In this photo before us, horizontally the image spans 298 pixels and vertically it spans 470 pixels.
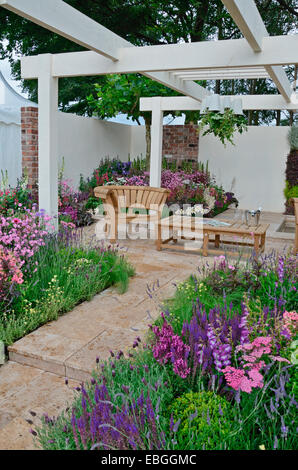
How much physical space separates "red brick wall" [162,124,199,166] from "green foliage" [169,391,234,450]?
9.72m

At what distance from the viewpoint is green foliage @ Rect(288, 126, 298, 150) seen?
10195mm

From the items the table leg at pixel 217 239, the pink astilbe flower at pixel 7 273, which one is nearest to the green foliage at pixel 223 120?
the table leg at pixel 217 239

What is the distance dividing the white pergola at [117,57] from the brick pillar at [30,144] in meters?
1.75

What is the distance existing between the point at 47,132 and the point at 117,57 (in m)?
1.31

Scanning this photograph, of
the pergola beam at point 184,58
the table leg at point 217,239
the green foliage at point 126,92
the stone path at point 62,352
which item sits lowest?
the stone path at point 62,352

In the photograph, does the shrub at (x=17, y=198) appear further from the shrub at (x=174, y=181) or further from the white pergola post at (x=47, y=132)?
the shrub at (x=174, y=181)

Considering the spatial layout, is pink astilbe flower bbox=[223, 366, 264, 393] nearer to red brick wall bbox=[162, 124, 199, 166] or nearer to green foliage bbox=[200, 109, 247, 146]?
green foliage bbox=[200, 109, 247, 146]

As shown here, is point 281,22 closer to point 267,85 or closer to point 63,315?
point 267,85

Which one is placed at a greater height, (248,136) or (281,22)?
(281,22)

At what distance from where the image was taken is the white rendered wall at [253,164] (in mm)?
10539

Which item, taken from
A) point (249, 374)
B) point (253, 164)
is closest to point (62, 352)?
point (249, 374)

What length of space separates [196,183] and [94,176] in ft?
7.86

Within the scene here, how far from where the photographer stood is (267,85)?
1836 centimetres

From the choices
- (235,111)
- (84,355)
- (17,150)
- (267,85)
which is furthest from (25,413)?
(267,85)
